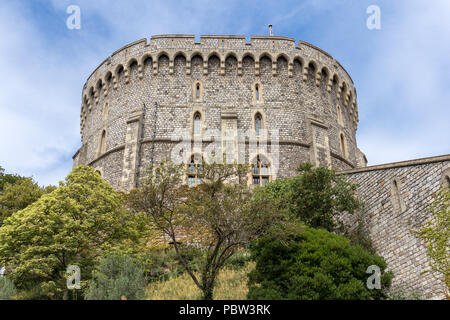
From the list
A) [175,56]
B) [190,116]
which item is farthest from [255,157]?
[175,56]

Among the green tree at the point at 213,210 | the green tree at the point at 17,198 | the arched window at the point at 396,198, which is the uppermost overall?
the green tree at the point at 17,198

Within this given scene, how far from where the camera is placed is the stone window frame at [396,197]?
522 inches

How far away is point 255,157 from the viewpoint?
2256 cm

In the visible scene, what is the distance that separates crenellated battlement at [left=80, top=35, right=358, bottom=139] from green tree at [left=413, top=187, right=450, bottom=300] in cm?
1505

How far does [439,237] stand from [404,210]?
2058mm

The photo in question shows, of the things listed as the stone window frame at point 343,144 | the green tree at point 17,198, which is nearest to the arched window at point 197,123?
the green tree at point 17,198

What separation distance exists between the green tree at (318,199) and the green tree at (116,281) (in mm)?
5449

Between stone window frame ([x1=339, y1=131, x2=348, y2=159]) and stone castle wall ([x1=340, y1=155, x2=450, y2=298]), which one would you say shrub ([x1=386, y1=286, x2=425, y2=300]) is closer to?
stone castle wall ([x1=340, y1=155, x2=450, y2=298])

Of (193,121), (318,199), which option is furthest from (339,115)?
(318,199)

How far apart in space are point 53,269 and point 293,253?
783 centimetres

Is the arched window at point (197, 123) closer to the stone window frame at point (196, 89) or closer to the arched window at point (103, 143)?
the stone window frame at point (196, 89)

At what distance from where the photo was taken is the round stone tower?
22812 mm

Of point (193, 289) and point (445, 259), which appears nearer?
point (445, 259)
